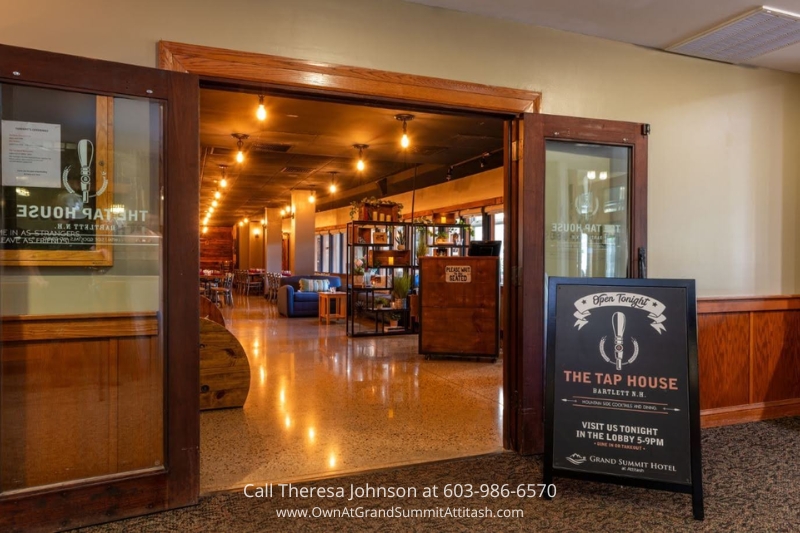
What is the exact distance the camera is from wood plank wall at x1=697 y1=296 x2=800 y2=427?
3896 millimetres

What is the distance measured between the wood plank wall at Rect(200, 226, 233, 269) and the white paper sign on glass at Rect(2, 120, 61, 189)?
2249cm

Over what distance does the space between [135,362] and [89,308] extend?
335 mm

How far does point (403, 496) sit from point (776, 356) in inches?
129

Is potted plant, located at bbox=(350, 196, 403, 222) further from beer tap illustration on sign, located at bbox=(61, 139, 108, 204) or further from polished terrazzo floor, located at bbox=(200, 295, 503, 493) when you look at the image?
beer tap illustration on sign, located at bbox=(61, 139, 108, 204)

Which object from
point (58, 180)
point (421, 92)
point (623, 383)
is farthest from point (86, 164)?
point (623, 383)

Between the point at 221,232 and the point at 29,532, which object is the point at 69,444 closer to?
the point at 29,532

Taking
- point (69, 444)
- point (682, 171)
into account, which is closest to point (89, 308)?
point (69, 444)

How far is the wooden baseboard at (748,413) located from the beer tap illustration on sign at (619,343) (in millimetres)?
1640

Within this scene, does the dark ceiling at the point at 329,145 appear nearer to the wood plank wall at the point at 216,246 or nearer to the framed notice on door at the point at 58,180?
the framed notice on door at the point at 58,180

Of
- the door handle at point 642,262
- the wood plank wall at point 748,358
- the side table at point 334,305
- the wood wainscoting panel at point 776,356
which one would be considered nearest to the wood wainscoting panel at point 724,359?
the wood plank wall at point 748,358

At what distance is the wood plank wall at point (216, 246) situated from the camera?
2416cm

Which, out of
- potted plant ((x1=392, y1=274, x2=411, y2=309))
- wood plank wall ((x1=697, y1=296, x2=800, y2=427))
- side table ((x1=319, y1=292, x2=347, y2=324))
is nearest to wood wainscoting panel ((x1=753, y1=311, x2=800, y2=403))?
wood plank wall ((x1=697, y1=296, x2=800, y2=427))

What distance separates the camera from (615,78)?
3617 mm

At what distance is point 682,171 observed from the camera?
3805 millimetres
